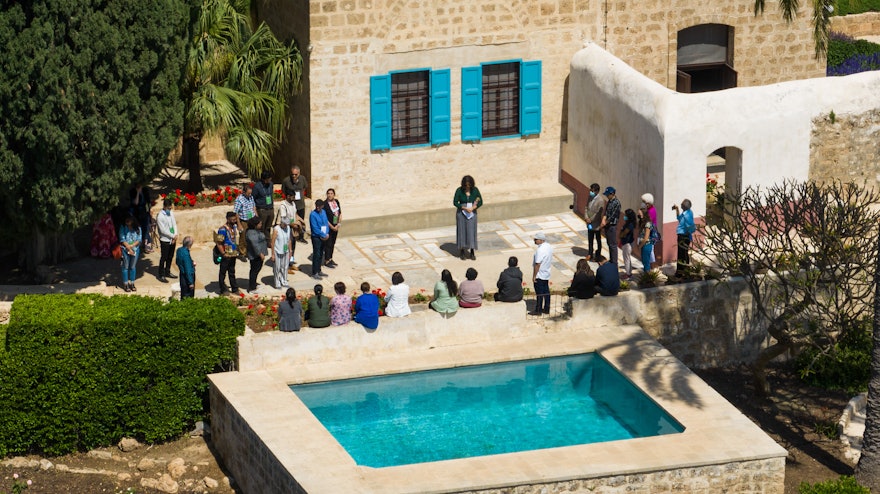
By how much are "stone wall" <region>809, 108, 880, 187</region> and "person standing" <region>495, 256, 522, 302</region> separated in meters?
6.58

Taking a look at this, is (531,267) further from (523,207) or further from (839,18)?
(839,18)

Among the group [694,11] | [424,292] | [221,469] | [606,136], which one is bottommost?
[221,469]

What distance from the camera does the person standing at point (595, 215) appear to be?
3222 centimetres

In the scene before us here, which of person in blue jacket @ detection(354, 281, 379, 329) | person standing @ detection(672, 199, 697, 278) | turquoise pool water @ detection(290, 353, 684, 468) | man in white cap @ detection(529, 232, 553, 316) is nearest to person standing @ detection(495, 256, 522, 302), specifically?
man in white cap @ detection(529, 232, 553, 316)

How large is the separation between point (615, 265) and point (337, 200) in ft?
17.8

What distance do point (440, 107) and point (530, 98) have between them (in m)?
1.83

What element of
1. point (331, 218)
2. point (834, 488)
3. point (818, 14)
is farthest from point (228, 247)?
point (818, 14)

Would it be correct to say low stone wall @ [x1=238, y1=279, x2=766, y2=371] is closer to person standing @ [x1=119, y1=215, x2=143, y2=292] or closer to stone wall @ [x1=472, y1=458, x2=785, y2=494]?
person standing @ [x1=119, y1=215, x2=143, y2=292]

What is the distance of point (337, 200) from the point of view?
108 feet

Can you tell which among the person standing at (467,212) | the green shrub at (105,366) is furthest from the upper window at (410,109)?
the green shrub at (105,366)

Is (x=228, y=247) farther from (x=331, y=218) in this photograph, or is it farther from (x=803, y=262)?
(x=803, y=262)

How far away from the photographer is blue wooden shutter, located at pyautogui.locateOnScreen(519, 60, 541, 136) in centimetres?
3484

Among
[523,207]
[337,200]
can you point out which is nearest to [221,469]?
[337,200]

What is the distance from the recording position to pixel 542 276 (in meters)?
30.0
